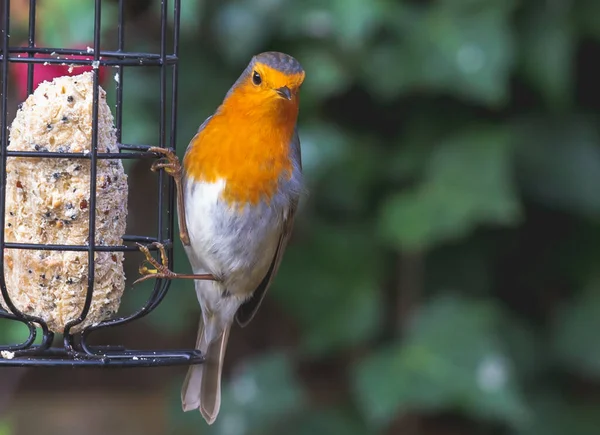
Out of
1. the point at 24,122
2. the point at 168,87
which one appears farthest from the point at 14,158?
the point at 168,87

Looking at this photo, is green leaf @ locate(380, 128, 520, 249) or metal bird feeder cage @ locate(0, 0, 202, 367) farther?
green leaf @ locate(380, 128, 520, 249)

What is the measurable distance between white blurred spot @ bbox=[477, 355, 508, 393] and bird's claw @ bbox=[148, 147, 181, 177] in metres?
1.77

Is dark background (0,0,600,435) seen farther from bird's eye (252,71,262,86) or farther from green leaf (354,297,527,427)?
bird's eye (252,71,262,86)

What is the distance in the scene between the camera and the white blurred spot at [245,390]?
464cm

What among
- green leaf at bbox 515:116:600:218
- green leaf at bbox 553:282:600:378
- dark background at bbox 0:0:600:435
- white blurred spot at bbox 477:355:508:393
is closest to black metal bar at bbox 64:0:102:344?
dark background at bbox 0:0:600:435

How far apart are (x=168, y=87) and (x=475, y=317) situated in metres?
1.67

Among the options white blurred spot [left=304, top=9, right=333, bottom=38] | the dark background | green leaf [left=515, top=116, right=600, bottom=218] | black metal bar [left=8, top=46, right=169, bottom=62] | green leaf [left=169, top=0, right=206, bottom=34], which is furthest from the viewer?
green leaf [left=515, top=116, right=600, bottom=218]

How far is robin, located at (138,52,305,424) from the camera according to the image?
133 inches

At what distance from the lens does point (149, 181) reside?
5.38 metres

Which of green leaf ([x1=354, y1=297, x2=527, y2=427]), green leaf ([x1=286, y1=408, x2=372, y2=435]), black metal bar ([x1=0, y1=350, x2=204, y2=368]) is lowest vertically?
green leaf ([x1=286, y1=408, x2=372, y2=435])

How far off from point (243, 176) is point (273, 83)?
0.31 metres

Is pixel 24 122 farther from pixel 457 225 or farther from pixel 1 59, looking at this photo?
pixel 457 225

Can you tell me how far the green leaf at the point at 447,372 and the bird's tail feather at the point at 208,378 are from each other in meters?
0.79

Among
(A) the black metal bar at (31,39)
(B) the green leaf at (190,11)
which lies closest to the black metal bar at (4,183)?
(A) the black metal bar at (31,39)
